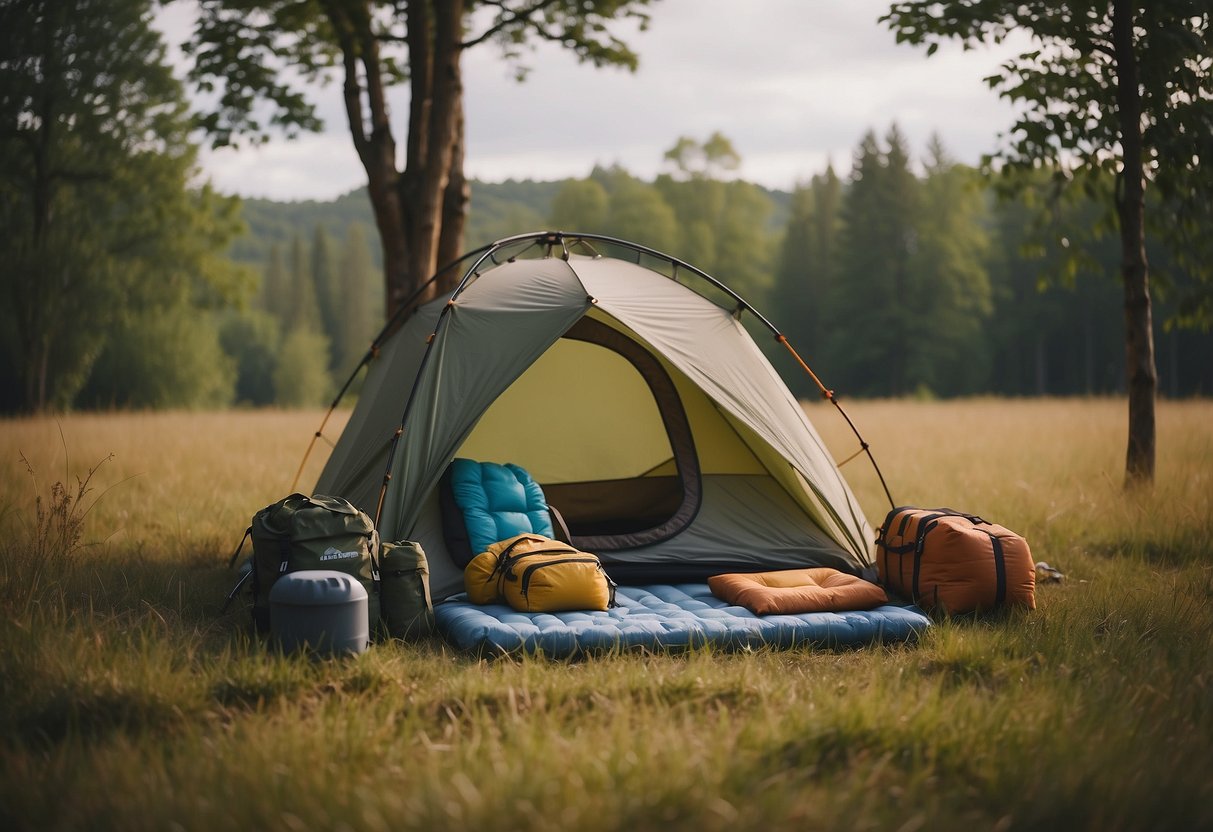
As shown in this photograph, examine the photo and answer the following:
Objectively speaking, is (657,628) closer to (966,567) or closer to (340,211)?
(966,567)

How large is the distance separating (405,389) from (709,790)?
3.28 m

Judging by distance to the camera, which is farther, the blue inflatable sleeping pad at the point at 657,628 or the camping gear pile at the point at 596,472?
the camping gear pile at the point at 596,472

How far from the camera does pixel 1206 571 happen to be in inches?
204

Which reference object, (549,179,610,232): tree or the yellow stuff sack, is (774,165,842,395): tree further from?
the yellow stuff sack

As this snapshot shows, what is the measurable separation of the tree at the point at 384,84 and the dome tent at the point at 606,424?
2.70 m

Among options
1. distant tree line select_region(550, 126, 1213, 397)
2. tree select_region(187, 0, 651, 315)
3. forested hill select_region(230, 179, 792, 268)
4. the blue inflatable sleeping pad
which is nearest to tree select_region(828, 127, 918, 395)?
distant tree line select_region(550, 126, 1213, 397)

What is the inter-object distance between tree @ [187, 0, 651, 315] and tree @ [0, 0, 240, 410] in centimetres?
584

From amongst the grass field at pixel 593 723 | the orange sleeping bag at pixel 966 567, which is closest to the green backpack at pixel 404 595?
the grass field at pixel 593 723

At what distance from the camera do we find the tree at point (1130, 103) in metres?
6.56

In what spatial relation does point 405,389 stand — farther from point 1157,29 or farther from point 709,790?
point 1157,29

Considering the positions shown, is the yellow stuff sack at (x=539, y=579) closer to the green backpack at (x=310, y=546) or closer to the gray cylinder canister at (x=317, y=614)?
the green backpack at (x=310, y=546)

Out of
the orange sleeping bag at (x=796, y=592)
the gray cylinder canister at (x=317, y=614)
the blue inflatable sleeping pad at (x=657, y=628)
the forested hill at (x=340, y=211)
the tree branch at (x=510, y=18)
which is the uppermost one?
the forested hill at (x=340, y=211)

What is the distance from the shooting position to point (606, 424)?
6512mm

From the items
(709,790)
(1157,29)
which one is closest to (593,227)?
(1157,29)
